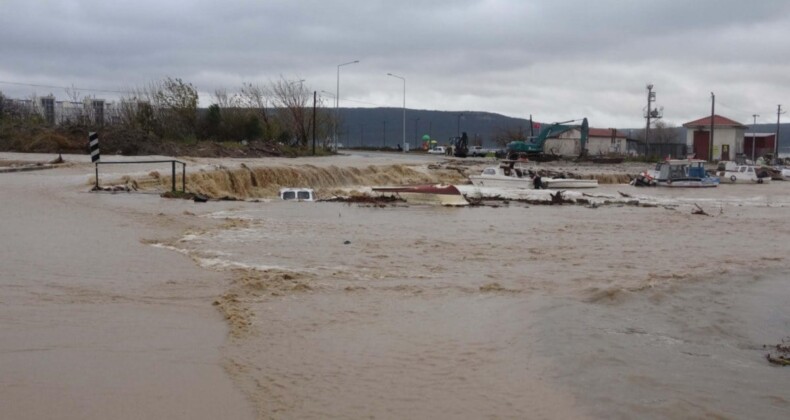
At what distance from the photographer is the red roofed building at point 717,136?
3531 inches

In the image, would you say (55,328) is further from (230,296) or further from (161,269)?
(161,269)

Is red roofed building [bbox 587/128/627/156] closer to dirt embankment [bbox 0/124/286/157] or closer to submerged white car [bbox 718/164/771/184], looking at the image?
submerged white car [bbox 718/164/771/184]

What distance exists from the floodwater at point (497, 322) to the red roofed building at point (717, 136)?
78.1 m

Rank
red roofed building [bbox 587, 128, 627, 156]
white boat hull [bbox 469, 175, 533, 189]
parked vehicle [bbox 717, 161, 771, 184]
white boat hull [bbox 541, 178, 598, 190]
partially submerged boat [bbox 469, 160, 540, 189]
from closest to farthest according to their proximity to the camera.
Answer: white boat hull [bbox 469, 175, 533, 189]
partially submerged boat [bbox 469, 160, 540, 189]
white boat hull [bbox 541, 178, 598, 190]
parked vehicle [bbox 717, 161, 771, 184]
red roofed building [bbox 587, 128, 627, 156]

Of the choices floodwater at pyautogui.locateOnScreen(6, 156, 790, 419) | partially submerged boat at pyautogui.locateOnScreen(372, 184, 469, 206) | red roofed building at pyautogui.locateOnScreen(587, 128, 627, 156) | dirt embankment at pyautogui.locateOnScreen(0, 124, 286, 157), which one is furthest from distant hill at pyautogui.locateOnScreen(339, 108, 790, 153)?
floodwater at pyautogui.locateOnScreen(6, 156, 790, 419)

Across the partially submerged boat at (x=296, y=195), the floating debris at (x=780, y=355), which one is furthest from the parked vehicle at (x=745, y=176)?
the floating debris at (x=780, y=355)

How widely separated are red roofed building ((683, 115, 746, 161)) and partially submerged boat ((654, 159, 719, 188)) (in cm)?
4659

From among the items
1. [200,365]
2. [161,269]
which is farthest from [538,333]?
[161,269]

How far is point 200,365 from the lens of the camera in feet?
21.6

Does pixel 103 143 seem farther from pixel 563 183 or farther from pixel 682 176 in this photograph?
pixel 682 176

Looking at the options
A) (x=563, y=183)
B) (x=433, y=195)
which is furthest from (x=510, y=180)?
(x=433, y=195)

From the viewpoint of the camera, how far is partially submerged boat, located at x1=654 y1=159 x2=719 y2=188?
44.2 metres

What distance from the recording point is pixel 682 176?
45.0 meters

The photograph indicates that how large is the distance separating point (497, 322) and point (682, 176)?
39.8 metres
